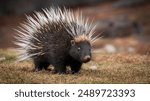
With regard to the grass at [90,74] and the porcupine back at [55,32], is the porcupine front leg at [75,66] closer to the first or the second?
the grass at [90,74]

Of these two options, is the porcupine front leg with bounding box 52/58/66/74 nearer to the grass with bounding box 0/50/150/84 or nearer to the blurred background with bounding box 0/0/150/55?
the grass with bounding box 0/50/150/84

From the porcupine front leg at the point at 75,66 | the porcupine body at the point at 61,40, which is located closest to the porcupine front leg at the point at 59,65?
the porcupine body at the point at 61,40

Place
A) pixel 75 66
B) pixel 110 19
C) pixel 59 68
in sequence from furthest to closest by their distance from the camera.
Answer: pixel 110 19
pixel 75 66
pixel 59 68

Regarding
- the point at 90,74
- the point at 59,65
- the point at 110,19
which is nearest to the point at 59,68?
the point at 59,65

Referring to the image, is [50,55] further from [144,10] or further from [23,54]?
[144,10]

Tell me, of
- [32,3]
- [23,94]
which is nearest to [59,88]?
[23,94]

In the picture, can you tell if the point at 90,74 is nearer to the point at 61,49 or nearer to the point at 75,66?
the point at 75,66
